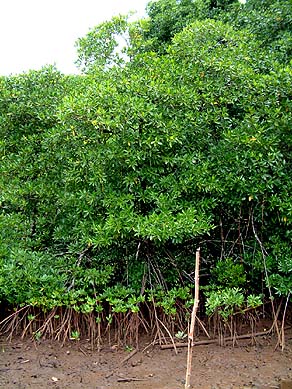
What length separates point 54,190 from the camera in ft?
14.9

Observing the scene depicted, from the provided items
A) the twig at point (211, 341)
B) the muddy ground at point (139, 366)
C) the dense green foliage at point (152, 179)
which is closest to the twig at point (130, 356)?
the muddy ground at point (139, 366)

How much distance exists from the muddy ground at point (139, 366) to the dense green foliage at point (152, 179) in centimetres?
43

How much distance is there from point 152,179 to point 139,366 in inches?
62.4

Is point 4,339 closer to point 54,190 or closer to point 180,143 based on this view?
point 54,190

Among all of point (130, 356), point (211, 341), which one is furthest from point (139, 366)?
point (211, 341)

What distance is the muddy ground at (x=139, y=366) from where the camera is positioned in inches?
143

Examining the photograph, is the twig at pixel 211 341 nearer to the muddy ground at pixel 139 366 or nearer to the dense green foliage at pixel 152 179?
the muddy ground at pixel 139 366

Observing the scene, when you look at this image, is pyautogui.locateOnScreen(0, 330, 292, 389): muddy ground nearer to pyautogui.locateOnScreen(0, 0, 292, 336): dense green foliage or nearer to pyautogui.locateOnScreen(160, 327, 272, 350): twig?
pyautogui.locateOnScreen(160, 327, 272, 350): twig

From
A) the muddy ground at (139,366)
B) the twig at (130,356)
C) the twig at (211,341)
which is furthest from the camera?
the twig at (211,341)

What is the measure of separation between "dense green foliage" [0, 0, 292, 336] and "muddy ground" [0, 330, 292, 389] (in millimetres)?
435

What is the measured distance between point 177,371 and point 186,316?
1.82 feet

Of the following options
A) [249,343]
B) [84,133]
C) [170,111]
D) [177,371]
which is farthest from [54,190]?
[249,343]

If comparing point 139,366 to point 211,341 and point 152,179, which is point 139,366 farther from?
point 152,179

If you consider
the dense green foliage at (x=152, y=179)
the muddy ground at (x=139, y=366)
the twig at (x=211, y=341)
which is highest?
the dense green foliage at (x=152, y=179)
